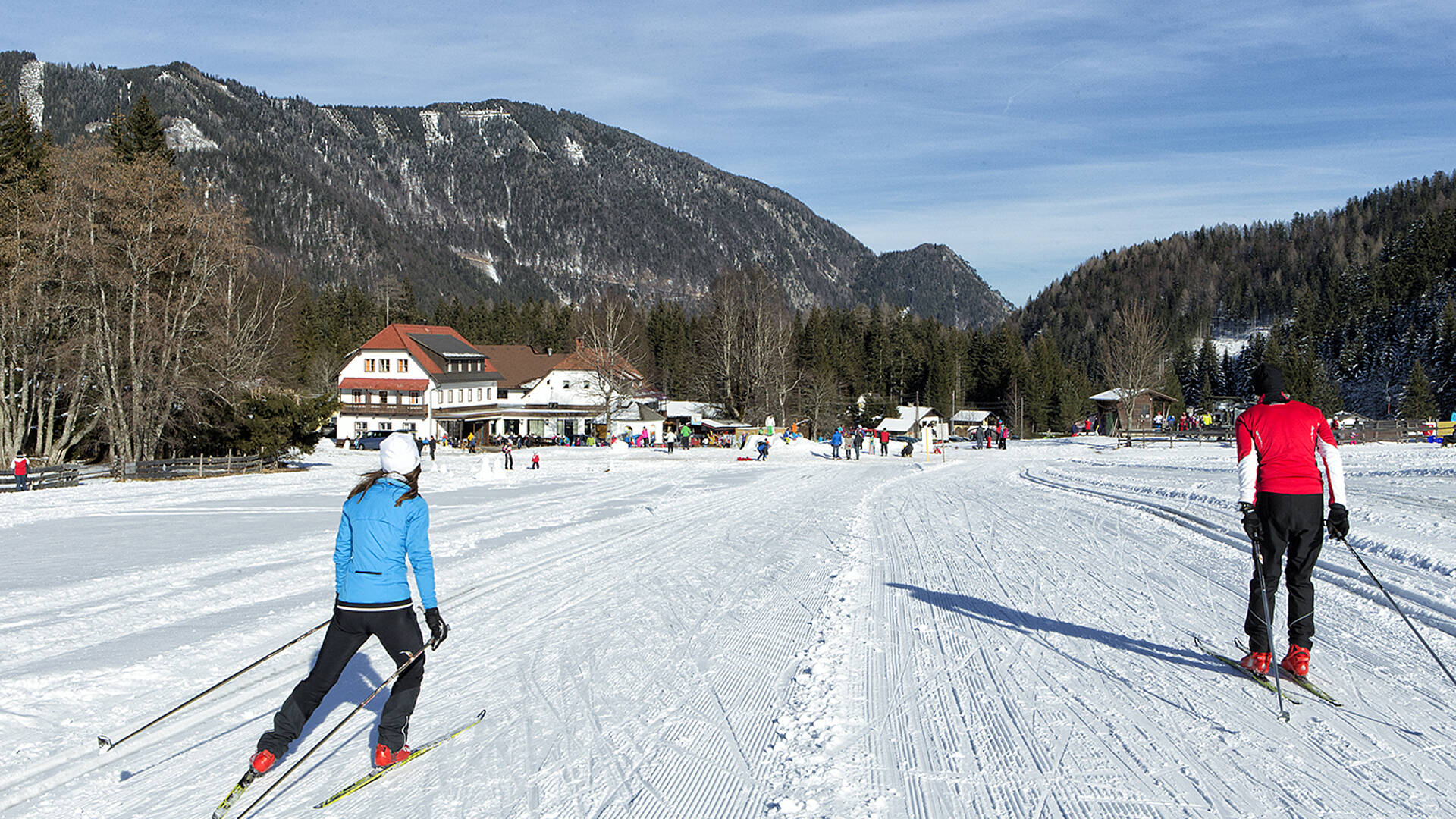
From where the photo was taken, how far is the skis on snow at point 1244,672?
5414mm

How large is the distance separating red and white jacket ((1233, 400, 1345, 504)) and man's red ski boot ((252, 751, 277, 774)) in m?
5.61

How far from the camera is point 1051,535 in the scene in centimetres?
1336

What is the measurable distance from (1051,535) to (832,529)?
3379 mm

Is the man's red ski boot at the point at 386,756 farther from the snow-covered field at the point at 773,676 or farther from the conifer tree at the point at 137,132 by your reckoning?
the conifer tree at the point at 137,132

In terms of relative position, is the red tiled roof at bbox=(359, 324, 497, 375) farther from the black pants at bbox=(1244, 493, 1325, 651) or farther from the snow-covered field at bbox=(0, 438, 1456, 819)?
the black pants at bbox=(1244, 493, 1325, 651)

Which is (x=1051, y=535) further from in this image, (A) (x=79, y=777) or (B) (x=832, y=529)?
(A) (x=79, y=777)

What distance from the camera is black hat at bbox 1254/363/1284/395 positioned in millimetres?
5910

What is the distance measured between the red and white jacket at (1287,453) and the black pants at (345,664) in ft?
16.2

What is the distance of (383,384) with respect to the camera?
73.5m

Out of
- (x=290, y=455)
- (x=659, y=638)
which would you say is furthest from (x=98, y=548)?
(x=290, y=455)

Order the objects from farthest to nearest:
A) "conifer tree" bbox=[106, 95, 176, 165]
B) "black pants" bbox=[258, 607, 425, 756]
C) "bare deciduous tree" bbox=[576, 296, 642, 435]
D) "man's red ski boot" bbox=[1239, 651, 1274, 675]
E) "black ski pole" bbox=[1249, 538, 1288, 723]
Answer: "bare deciduous tree" bbox=[576, 296, 642, 435], "conifer tree" bbox=[106, 95, 176, 165], "man's red ski boot" bbox=[1239, 651, 1274, 675], "black ski pole" bbox=[1249, 538, 1288, 723], "black pants" bbox=[258, 607, 425, 756]

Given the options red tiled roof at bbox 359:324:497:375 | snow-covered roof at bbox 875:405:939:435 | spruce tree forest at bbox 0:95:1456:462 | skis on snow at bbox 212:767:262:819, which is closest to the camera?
skis on snow at bbox 212:767:262:819

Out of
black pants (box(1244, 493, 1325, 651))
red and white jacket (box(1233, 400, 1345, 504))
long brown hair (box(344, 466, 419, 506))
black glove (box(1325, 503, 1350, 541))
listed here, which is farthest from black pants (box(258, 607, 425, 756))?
black glove (box(1325, 503, 1350, 541))

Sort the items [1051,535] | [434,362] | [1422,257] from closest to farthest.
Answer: [1051,535] → [434,362] → [1422,257]
